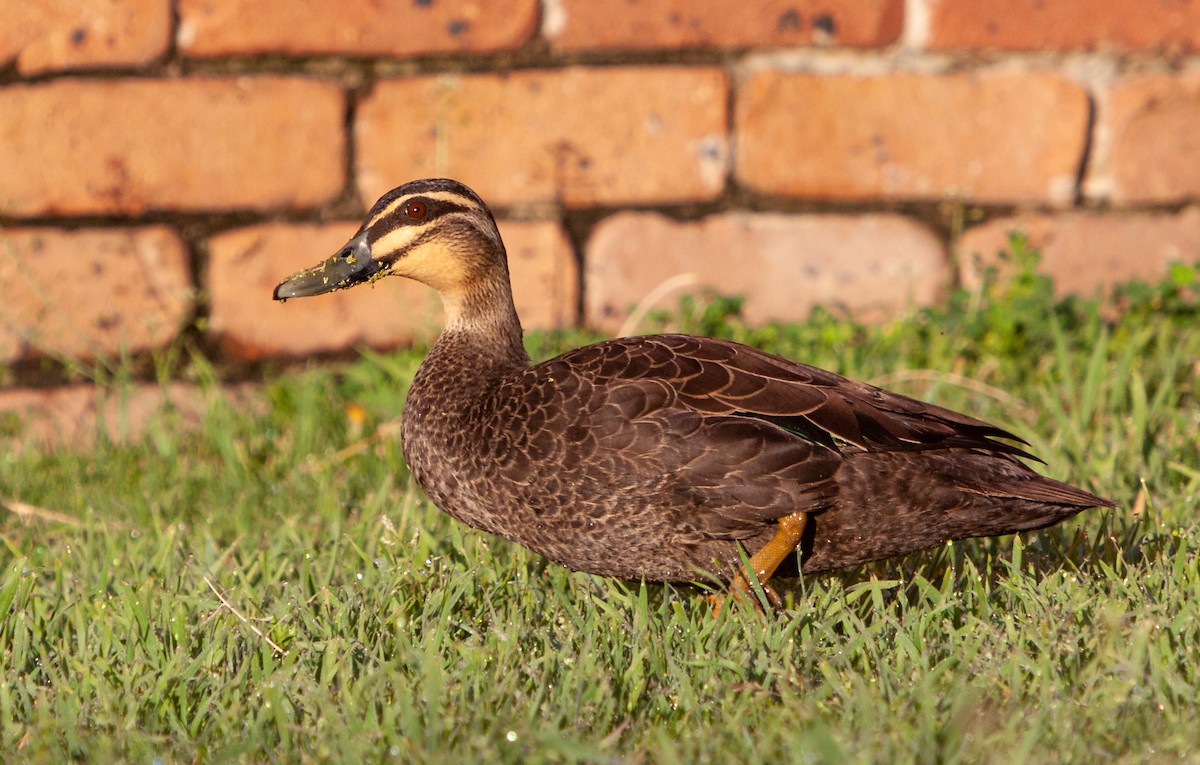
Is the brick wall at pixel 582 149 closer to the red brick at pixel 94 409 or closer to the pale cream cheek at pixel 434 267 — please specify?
the red brick at pixel 94 409

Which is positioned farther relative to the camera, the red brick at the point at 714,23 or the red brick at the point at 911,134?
the red brick at the point at 911,134

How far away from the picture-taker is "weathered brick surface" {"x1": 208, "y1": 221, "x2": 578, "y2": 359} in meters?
4.50

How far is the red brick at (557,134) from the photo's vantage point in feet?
14.7

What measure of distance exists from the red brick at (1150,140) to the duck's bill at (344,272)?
290 centimetres

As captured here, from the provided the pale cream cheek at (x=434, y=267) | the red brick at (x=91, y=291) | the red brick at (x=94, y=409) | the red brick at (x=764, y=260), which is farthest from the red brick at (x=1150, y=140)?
the red brick at (x=91, y=291)

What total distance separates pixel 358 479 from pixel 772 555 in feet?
5.49

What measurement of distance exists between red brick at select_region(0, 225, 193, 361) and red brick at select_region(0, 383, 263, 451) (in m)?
0.15

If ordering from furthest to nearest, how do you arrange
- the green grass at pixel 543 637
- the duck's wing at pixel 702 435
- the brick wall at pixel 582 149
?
1. the brick wall at pixel 582 149
2. the duck's wing at pixel 702 435
3. the green grass at pixel 543 637

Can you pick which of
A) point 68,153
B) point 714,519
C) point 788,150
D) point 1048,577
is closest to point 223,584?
point 714,519

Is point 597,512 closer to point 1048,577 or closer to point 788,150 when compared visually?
point 1048,577

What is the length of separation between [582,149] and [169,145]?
56.3 inches

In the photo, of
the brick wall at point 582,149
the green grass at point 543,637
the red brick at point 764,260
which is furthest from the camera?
the red brick at point 764,260

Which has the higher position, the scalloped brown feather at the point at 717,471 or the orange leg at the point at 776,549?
the scalloped brown feather at the point at 717,471

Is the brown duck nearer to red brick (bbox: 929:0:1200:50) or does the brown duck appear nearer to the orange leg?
the orange leg
